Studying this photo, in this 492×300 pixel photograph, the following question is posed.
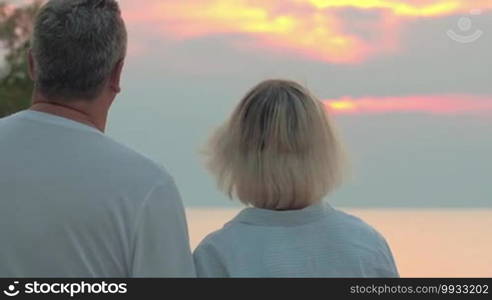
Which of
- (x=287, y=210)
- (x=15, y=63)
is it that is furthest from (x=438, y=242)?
(x=287, y=210)

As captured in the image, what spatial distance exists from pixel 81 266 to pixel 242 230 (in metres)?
0.79

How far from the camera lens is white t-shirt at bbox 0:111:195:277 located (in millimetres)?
2730

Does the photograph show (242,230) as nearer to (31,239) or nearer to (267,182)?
(267,182)

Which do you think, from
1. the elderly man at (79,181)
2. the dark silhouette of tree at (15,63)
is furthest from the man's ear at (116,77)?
the dark silhouette of tree at (15,63)

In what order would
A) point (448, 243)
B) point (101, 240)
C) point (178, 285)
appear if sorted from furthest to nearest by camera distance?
point (448, 243), point (178, 285), point (101, 240)

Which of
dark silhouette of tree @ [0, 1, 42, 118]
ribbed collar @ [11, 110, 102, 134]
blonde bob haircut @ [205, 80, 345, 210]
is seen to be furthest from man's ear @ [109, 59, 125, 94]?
dark silhouette of tree @ [0, 1, 42, 118]

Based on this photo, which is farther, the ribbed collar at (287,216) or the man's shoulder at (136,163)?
the ribbed collar at (287,216)

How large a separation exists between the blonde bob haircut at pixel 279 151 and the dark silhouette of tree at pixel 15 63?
1531cm

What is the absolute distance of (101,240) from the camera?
2730 mm

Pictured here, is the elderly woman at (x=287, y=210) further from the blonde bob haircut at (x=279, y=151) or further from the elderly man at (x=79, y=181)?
the elderly man at (x=79, y=181)

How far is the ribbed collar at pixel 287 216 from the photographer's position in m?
3.37

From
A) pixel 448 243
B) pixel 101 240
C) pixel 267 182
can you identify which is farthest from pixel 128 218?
pixel 448 243

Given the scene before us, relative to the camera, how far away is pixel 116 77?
2871 millimetres

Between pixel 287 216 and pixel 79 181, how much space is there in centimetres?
86
